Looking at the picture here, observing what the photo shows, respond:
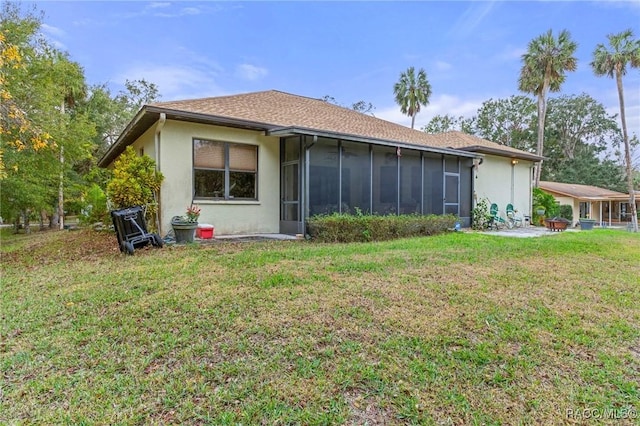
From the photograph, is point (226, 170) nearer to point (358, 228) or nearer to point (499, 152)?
point (358, 228)

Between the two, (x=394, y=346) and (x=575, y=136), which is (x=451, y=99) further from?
(x=394, y=346)

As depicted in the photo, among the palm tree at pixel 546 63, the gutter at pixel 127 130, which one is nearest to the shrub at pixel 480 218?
the palm tree at pixel 546 63

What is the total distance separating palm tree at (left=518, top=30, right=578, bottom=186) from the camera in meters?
22.2

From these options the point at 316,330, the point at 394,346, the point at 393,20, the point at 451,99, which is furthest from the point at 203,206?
the point at 451,99

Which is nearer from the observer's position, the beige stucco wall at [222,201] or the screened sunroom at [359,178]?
the beige stucco wall at [222,201]

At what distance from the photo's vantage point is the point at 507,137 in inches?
1401

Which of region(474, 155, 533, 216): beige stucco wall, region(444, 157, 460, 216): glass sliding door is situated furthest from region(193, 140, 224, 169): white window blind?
region(474, 155, 533, 216): beige stucco wall

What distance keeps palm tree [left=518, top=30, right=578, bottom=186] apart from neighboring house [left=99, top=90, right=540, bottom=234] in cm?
1503

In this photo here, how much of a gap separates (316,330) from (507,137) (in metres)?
38.6

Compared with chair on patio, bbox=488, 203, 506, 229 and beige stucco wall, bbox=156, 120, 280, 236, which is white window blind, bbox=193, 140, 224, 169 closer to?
beige stucco wall, bbox=156, 120, 280, 236

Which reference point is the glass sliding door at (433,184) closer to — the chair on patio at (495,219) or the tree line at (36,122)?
the chair on patio at (495,219)

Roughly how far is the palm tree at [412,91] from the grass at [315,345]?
2911 cm

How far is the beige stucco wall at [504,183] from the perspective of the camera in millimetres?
15125

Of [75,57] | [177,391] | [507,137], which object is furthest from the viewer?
[507,137]
